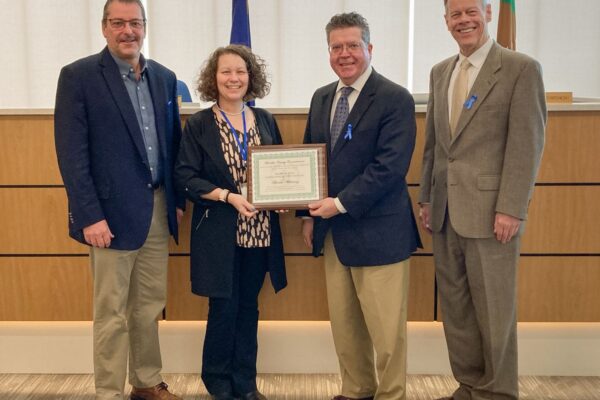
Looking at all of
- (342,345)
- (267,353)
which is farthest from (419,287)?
(267,353)

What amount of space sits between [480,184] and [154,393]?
170cm

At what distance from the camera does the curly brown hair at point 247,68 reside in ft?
8.30

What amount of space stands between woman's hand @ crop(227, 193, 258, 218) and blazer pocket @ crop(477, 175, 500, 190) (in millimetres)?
886

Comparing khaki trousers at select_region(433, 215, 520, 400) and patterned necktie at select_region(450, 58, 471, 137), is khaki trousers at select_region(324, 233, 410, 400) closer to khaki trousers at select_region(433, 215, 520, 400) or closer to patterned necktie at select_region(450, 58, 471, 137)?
khaki trousers at select_region(433, 215, 520, 400)

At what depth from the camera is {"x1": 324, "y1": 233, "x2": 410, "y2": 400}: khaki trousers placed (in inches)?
95.9

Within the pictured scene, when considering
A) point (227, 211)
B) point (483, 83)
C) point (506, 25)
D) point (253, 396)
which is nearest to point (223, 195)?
point (227, 211)

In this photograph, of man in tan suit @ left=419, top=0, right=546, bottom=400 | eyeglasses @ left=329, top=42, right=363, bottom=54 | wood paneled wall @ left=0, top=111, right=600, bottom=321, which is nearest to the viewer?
man in tan suit @ left=419, top=0, right=546, bottom=400

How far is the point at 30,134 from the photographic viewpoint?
2928 millimetres

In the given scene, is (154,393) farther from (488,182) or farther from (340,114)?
(488,182)

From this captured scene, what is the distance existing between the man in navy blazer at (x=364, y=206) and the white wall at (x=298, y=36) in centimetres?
325

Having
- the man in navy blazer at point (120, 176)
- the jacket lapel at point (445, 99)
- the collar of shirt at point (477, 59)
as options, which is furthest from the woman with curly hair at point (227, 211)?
the collar of shirt at point (477, 59)

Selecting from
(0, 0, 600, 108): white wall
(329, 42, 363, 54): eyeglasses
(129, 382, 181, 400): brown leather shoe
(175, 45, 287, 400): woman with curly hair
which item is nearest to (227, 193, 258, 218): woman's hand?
(175, 45, 287, 400): woman with curly hair

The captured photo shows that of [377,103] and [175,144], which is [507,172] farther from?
[175,144]

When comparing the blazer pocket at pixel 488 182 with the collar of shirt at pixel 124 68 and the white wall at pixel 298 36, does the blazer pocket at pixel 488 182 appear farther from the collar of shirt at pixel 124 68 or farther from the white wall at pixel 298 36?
the white wall at pixel 298 36
